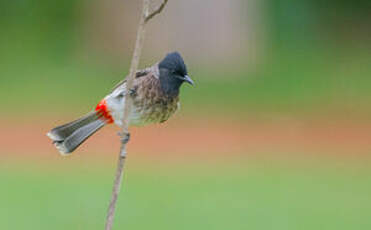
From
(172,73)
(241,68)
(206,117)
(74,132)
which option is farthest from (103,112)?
(241,68)

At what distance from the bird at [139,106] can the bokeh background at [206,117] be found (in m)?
3.27

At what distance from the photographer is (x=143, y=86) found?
12.3 feet

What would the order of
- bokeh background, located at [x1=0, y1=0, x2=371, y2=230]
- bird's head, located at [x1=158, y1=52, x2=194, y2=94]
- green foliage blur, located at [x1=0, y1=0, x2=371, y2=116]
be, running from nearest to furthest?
1. bird's head, located at [x1=158, y1=52, x2=194, y2=94]
2. bokeh background, located at [x1=0, y1=0, x2=371, y2=230]
3. green foliage blur, located at [x1=0, y1=0, x2=371, y2=116]

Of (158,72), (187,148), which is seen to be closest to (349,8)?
(187,148)

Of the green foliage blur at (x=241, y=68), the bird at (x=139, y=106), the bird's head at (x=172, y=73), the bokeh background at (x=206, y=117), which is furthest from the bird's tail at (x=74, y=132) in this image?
the green foliage blur at (x=241, y=68)

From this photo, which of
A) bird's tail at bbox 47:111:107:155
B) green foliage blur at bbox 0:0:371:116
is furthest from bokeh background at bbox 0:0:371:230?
bird's tail at bbox 47:111:107:155

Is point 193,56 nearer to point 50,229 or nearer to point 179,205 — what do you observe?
point 179,205

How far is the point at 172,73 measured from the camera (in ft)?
11.9

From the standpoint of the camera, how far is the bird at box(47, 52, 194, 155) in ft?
11.9

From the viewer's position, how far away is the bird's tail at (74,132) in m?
3.62

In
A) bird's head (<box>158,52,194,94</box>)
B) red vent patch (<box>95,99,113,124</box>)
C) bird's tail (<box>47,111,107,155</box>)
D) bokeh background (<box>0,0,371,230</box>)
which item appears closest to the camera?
bird's head (<box>158,52,194,94</box>)

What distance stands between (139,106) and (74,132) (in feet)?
1.01

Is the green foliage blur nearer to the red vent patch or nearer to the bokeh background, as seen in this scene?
the bokeh background

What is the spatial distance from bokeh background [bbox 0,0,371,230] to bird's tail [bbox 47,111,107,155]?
323cm
